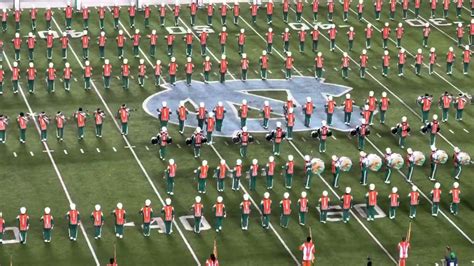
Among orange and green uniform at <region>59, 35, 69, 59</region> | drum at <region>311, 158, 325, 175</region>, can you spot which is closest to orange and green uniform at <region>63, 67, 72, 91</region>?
orange and green uniform at <region>59, 35, 69, 59</region>

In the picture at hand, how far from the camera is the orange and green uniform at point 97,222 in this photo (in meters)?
46.4

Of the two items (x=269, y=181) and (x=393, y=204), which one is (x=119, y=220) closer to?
(x=269, y=181)

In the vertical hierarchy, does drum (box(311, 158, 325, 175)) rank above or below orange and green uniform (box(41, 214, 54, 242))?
above

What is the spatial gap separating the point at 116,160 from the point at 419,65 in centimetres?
1513

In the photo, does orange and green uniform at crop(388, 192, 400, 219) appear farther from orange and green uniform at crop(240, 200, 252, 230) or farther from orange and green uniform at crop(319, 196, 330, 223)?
orange and green uniform at crop(240, 200, 252, 230)

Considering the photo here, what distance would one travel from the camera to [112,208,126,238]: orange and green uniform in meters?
46.7

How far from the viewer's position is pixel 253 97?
59875 mm

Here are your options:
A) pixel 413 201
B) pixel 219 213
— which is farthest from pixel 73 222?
pixel 413 201

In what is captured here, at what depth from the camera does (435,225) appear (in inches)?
1912

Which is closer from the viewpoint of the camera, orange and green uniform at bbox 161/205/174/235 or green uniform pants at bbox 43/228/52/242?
green uniform pants at bbox 43/228/52/242

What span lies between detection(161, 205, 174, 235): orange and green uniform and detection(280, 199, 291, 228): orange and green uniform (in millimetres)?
3339

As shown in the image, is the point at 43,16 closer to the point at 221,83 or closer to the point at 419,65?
the point at 221,83

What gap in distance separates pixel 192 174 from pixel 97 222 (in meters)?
6.15

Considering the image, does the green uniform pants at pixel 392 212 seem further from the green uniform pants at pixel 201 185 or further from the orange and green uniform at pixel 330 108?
the orange and green uniform at pixel 330 108
